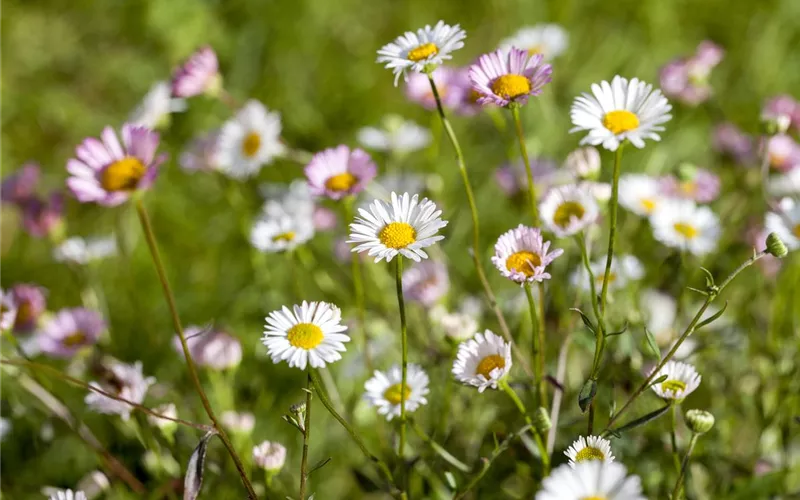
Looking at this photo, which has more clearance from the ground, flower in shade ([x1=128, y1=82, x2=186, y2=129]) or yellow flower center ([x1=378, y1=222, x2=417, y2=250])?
flower in shade ([x1=128, y1=82, x2=186, y2=129])

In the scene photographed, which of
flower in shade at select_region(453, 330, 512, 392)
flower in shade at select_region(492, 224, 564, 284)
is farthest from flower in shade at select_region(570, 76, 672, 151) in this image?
flower in shade at select_region(453, 330, 512, 392)

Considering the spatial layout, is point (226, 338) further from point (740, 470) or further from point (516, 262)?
point (740, 470)

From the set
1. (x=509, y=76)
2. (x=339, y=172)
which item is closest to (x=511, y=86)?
(x=509, y=76)

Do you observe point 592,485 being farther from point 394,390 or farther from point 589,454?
point 394,390

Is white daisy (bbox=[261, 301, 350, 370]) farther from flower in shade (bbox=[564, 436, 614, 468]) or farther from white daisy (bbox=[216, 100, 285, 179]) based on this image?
white daisy (bbox=[216, 100, 285, 179])

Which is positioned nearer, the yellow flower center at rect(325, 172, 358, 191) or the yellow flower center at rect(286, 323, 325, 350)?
the yellow flower center at rect(286, 323, 325, 350)

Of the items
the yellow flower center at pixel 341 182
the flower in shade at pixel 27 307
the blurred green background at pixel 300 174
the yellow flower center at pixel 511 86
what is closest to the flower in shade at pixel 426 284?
the blurred green background at pixel 300 174
